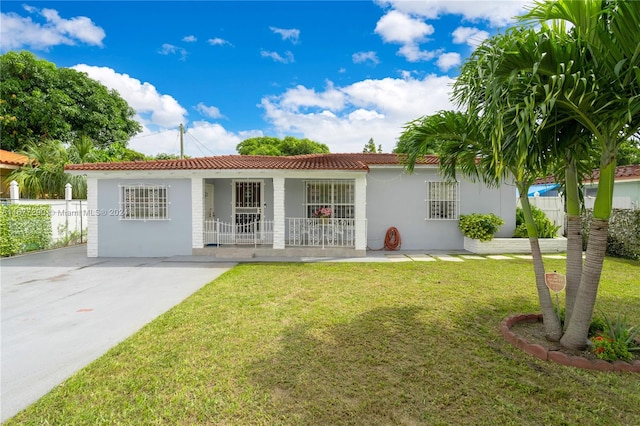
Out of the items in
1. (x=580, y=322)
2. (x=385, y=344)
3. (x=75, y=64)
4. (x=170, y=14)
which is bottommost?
(x=385, y=344)

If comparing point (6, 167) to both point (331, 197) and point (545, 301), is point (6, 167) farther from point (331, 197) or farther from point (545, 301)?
point (545, 301)

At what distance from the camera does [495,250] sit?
460 inches

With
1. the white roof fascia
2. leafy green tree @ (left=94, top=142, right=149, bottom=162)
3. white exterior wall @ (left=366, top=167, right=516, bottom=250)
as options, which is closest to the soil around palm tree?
the white roof fascia

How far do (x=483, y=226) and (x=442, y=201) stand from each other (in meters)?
1.76

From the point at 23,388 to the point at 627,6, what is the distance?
7.21 meters

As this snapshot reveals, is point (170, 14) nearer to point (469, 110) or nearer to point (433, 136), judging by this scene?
point (433, 136)

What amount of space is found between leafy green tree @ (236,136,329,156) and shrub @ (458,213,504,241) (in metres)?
36.3

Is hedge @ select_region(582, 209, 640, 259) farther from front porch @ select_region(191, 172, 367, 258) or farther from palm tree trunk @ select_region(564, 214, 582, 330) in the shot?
front porch @ select_region(191, 172, 367, 258)

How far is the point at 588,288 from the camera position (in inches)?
151

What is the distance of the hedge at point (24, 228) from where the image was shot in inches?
418

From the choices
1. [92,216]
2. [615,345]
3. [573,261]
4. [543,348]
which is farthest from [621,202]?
[92,216]

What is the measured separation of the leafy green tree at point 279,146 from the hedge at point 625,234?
1514 inches

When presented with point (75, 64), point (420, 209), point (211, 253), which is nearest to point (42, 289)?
point (211, 253)

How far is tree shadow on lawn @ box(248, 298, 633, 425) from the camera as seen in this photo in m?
2.84
